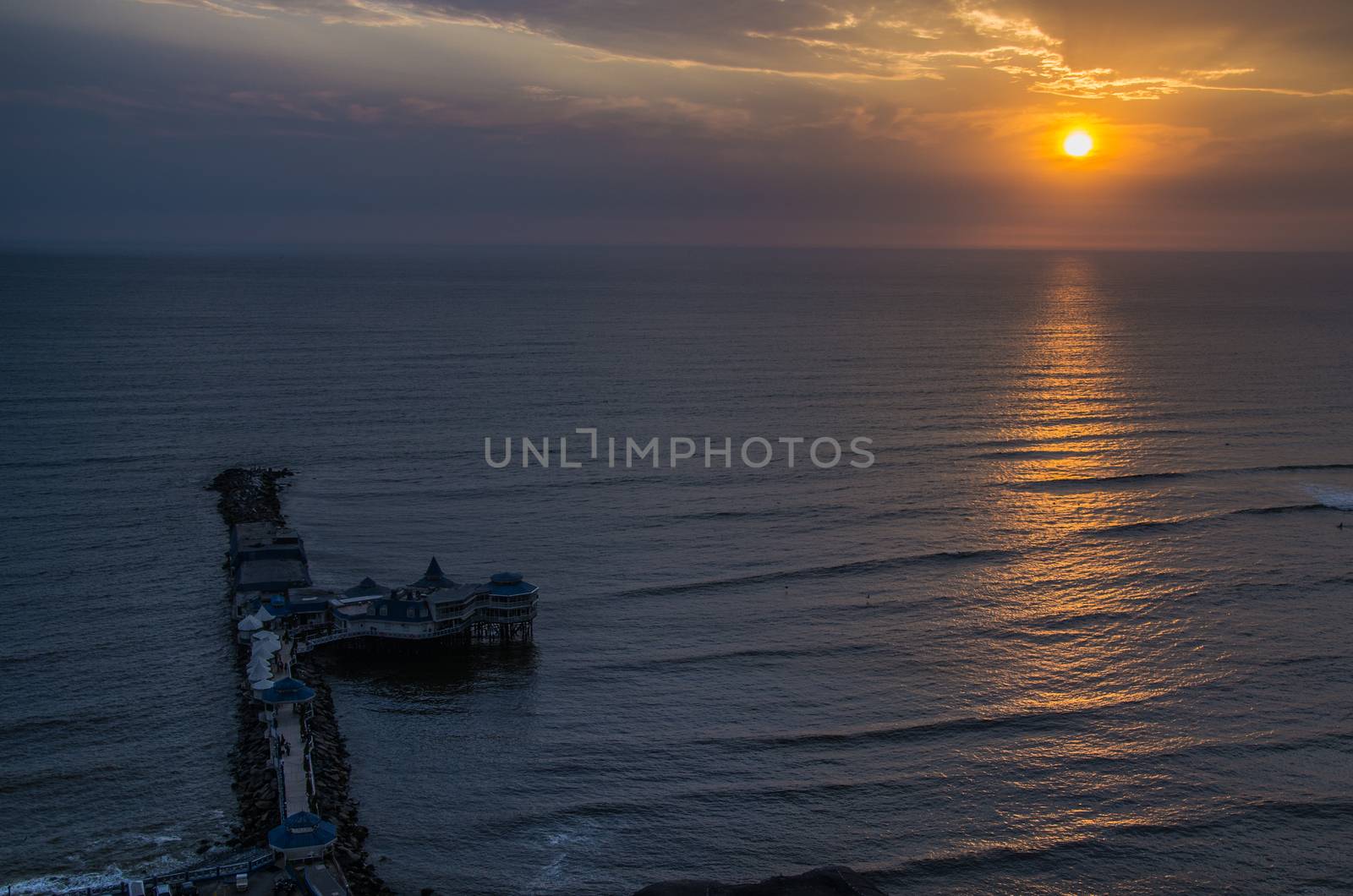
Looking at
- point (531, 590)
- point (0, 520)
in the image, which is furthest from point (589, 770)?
point (0, 520)

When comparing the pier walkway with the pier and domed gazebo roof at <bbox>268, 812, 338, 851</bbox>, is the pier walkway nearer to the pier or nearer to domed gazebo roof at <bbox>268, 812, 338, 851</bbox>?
the pier

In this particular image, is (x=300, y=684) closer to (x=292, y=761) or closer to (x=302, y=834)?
(x=292, y=761)

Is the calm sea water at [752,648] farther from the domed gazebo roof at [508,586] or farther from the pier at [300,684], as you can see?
the domed gazebo roof at [508,586]

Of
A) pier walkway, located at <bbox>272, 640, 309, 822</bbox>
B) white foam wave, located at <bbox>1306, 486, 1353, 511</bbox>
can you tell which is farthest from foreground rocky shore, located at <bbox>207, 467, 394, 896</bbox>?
white foam wave, located at <bbox>1306, 486, 1353, 511</bbox>

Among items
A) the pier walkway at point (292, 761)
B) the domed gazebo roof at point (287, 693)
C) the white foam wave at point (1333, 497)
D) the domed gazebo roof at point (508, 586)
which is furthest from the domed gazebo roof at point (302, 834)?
the white foam wave at point (1333, 497)

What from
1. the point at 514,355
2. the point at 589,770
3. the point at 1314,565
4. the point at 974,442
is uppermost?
the point at 514,355

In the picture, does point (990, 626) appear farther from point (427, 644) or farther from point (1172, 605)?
point (427, 644)
